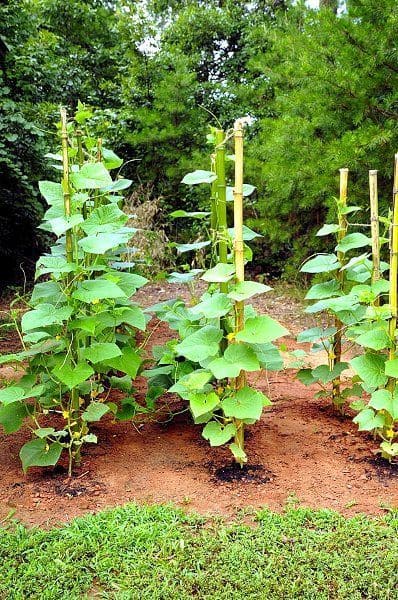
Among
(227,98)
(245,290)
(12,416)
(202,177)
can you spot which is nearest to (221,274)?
(245,290)

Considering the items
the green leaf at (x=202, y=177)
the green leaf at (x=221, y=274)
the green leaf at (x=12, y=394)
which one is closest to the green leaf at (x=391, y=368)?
the green leaf at (x=221, y=274)

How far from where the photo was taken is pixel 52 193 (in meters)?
2.13

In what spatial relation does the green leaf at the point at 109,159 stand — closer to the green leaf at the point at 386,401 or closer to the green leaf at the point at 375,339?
the green leaf at the point at 375,339

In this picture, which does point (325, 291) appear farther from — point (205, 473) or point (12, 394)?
point (12, 394)

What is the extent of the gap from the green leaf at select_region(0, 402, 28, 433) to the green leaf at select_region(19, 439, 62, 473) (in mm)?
103

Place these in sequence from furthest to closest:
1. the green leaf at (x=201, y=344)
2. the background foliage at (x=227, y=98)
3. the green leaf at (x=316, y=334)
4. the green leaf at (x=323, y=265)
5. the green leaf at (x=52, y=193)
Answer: the background foliage at (x=227, y=98)
the green leaf at (x=316, y=334)
the green leaf at (x=323, y=265)
the green leaf at (x=52, y=193)
the green leaf at (x=201, y=344)

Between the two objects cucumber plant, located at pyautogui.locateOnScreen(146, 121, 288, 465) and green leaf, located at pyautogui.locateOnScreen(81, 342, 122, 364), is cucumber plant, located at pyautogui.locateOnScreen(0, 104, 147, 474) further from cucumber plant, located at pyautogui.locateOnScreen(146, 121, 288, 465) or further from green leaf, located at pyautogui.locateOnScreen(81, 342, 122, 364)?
cucumber plant, located at pyautogui.locateOnScreen(146, 121, 288, 465)

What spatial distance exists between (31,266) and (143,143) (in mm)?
2214

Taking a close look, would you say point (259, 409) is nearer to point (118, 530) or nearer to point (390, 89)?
point (118, 530)

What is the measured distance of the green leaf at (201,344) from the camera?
2012mm

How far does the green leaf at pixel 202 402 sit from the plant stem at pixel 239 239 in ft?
0.36

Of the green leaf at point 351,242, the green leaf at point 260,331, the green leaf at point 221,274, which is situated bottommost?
the green leaf at point 260,331

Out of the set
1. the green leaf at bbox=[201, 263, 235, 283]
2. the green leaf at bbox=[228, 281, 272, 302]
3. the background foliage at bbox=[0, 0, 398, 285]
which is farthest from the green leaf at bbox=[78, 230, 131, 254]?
the background foliage at bbox=[0, 0, 398, 285]

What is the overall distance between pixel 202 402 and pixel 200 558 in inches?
20.3
